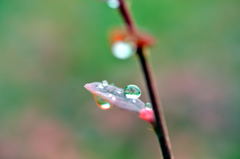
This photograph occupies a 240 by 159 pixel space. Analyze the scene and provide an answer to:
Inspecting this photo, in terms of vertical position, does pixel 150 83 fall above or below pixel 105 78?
below

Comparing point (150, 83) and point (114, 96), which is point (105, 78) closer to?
point (114, 96)

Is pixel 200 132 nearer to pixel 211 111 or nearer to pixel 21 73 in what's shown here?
pixel 211 111

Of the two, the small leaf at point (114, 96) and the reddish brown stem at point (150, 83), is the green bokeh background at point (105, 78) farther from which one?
the reddish brown stem at point (150, 83)

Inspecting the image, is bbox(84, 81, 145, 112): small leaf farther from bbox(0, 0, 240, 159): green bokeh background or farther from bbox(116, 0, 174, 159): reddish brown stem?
bbox(0, 0, 240, 159): green bokeh background

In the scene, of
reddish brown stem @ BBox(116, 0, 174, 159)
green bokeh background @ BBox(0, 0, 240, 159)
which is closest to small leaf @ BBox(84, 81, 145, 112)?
reddish brown stem @ BBox(116, 0, 174, 159)

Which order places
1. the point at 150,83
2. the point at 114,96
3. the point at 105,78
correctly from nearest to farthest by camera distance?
the point at 150,83
the point at 114,96
the point at 105,78

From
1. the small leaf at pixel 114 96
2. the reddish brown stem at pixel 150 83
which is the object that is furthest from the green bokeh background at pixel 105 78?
the reddish brown stem at pixel 150 83

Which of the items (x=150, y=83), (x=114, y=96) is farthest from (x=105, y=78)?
(x=150, y=83)

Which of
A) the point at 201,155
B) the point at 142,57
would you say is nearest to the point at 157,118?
the point at 142,57
